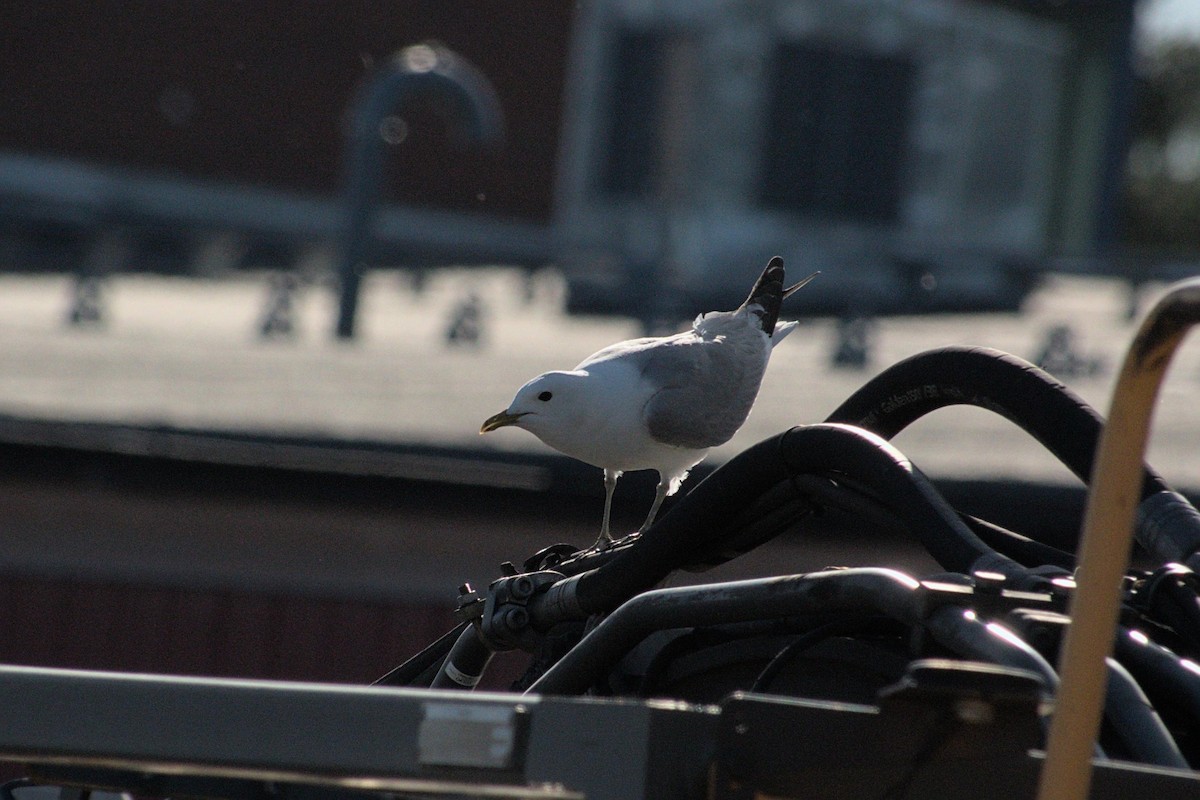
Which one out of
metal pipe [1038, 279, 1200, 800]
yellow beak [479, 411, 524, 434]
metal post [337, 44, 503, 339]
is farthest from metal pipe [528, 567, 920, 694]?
metal post [337, 44, 503, 339]

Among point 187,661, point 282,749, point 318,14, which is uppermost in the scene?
point 318,14

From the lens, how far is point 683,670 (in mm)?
1829

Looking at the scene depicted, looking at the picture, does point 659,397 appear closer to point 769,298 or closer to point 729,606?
point 769,298

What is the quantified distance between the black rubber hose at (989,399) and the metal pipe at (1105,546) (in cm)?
56

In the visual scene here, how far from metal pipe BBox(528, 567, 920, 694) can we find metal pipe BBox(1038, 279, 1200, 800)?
261 millimetres

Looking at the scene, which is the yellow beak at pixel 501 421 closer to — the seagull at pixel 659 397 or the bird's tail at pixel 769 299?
the seagull at pixel 659 397

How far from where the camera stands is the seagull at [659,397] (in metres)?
3.03


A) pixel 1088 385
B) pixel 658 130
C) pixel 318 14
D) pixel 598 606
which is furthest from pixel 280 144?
pixel 598 606

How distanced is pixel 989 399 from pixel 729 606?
0.47m

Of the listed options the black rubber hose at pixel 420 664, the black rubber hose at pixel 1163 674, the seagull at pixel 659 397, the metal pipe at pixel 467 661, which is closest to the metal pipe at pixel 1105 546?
the black rubber hose at pixel 1163 674

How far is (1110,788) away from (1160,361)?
33cm

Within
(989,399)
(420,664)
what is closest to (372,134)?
(420,664)

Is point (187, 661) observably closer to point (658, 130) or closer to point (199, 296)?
point (199, 296)

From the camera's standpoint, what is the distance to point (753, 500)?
1.92 meters
